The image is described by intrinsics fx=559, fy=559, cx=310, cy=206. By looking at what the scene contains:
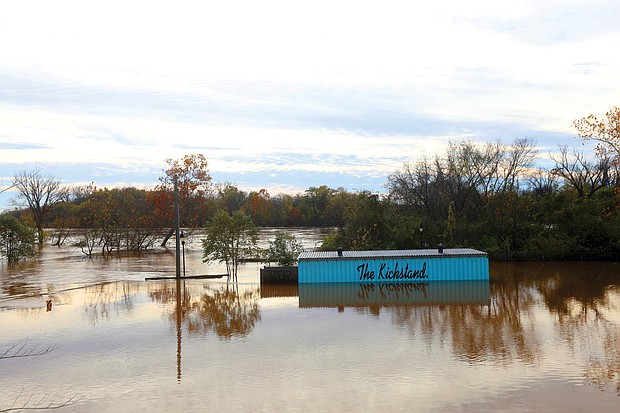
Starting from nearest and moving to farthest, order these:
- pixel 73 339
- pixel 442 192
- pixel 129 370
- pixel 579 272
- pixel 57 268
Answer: pixel 129 370 < pixel 73 339 < pixel 579 272 < pixel 57 268 < pixel 442 192

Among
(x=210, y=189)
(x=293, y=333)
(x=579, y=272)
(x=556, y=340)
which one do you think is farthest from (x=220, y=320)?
(x=210, y=189)

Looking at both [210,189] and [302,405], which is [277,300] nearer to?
[302,405]

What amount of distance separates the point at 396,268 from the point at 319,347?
1189 centimetres

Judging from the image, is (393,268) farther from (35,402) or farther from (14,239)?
(14,239)

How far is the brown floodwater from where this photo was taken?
408 inches

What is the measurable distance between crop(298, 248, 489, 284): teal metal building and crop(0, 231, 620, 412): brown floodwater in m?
0.89

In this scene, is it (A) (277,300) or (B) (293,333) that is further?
(A) (277,300)

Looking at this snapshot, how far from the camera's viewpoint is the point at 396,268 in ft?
82.8

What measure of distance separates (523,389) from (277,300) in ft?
40.4

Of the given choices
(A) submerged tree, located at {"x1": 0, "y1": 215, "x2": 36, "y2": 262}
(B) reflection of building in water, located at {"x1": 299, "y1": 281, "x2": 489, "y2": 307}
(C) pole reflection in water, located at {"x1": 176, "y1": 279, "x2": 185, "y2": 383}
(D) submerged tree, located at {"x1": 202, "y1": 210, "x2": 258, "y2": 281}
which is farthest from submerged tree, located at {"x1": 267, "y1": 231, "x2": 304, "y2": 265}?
(A) submerged tree, located at {"x1": 0, "y1": 215, "x2": 36, "y2": 262}

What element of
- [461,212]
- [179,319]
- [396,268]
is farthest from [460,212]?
[179,319]

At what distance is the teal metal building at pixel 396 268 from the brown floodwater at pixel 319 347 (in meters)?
0.89

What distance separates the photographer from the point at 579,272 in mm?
27797

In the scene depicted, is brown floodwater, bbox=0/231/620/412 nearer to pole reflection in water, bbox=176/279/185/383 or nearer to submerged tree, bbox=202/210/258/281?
pole reflection in water, bbox=176/279/185/383
